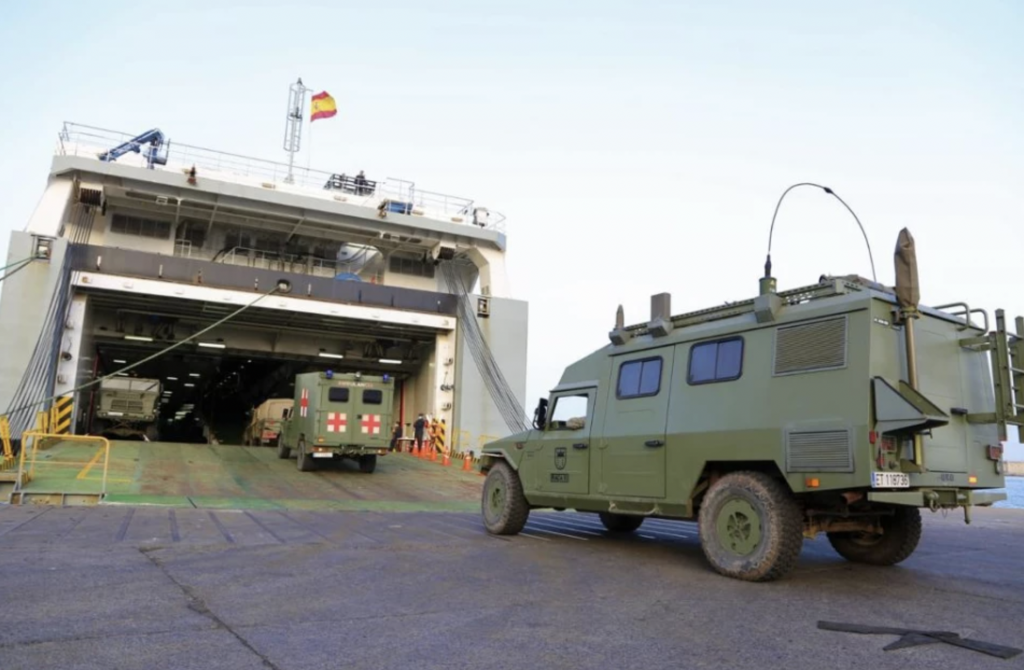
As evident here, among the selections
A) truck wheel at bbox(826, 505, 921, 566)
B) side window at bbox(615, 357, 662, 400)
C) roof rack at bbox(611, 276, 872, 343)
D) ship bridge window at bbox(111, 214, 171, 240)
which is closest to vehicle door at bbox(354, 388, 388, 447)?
roof rack at bbox(611, 276, 872, 343)

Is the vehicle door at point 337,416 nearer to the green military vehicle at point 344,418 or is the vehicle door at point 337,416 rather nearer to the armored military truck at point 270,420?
the green military vehicle at point 344,418

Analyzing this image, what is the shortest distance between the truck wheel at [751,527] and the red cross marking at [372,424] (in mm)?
13557

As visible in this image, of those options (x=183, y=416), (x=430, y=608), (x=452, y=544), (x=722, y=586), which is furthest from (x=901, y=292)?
(x=183, y=416)

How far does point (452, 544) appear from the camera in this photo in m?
9.34

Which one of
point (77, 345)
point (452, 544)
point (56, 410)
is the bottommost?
point (452, 544)

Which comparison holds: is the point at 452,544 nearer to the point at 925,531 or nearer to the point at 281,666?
the point at 281,666

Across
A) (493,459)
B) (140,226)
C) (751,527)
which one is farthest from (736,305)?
(140,226)

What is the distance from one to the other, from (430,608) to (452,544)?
3896 millimetres

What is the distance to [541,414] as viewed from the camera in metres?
10.6

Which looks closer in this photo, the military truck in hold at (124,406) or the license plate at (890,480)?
the license plate at (890,480)

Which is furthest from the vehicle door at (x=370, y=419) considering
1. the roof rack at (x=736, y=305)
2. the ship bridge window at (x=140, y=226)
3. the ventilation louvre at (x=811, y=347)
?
the ventilation louvre at (x=811, y=347)

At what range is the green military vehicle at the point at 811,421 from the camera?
664 cm

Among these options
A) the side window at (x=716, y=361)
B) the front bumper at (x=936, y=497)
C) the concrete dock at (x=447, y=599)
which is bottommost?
the concrete dock at (x=447, y=599)

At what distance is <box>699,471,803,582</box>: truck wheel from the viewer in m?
6.77
